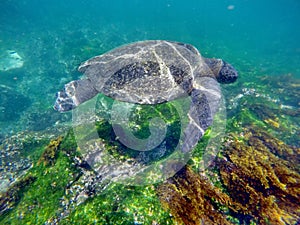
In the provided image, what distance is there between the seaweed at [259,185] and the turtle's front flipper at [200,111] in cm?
77

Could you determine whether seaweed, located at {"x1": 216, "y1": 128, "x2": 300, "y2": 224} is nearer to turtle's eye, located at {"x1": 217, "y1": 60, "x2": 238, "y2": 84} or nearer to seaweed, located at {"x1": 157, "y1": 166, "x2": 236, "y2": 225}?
seaweed, located at {"x1": 157, "y1": 166, "x2": 236, "y2": 225}

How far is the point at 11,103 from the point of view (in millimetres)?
10977

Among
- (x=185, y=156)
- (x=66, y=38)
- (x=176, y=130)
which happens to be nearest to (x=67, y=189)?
(x=185, y=156)

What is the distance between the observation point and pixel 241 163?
13.4 ft

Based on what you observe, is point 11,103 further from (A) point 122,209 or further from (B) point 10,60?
(A) point 122,209

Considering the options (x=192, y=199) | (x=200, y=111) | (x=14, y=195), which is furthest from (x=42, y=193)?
(x=200, y=111)

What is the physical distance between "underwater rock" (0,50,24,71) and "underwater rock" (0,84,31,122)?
3.52 meters

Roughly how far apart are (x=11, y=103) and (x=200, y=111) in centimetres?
1177

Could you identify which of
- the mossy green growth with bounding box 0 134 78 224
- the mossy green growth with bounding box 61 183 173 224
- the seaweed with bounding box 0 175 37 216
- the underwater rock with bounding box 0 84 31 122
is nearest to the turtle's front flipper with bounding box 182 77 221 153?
the mossy green growth with bounding box 61 183 173 224

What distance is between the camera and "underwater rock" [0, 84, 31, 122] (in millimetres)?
10438

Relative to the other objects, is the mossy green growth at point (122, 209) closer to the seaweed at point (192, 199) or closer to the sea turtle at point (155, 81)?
the seaweed at point (192, 199)

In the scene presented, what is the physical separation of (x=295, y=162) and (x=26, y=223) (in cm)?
720

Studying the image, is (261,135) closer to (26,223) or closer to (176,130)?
(176,130)

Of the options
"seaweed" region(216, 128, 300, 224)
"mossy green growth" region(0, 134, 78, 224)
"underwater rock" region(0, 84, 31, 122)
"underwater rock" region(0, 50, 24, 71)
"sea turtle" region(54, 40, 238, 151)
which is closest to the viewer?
"mossy green growth" region(0, 134, 78, 224)
